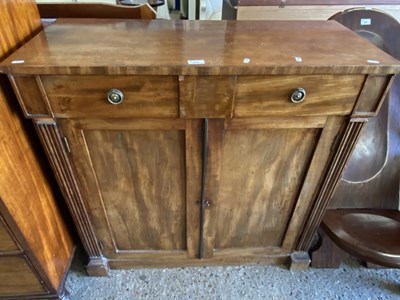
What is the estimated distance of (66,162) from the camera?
2.94 ft

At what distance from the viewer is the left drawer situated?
731mm

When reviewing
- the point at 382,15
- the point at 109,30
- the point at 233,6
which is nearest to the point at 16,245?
the point at 109,30

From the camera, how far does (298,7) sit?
4.59 ft

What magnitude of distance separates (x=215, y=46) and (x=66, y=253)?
3.11 ft

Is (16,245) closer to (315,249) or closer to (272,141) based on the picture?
(272,141)

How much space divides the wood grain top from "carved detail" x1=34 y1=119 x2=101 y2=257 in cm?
18

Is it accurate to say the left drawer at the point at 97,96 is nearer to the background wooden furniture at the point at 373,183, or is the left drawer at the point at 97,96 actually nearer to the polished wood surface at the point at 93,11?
the polished wood surface at the point at 93,11

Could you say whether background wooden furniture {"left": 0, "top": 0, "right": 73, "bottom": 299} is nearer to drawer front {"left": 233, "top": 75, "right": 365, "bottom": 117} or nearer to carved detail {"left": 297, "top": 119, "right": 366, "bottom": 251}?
drawer front {"left": 233, "top": 75, "right": 365, "bottom": 117}

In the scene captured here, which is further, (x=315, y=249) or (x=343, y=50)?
(x=315, y=249)

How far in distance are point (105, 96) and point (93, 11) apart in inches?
20.9

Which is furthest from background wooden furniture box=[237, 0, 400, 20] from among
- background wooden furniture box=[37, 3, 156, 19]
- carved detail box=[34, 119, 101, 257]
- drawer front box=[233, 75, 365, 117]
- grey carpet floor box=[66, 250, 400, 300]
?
grey carpet floor box=[66, 250, 400, 300]

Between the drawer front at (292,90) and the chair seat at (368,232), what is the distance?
518 millimetres

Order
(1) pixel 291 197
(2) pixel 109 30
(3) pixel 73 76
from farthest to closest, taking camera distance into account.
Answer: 1. (1) pixel 291 197
2. (2) pixel 109 30
3. (3) pixel 73 76

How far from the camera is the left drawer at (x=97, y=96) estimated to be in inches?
28.8
